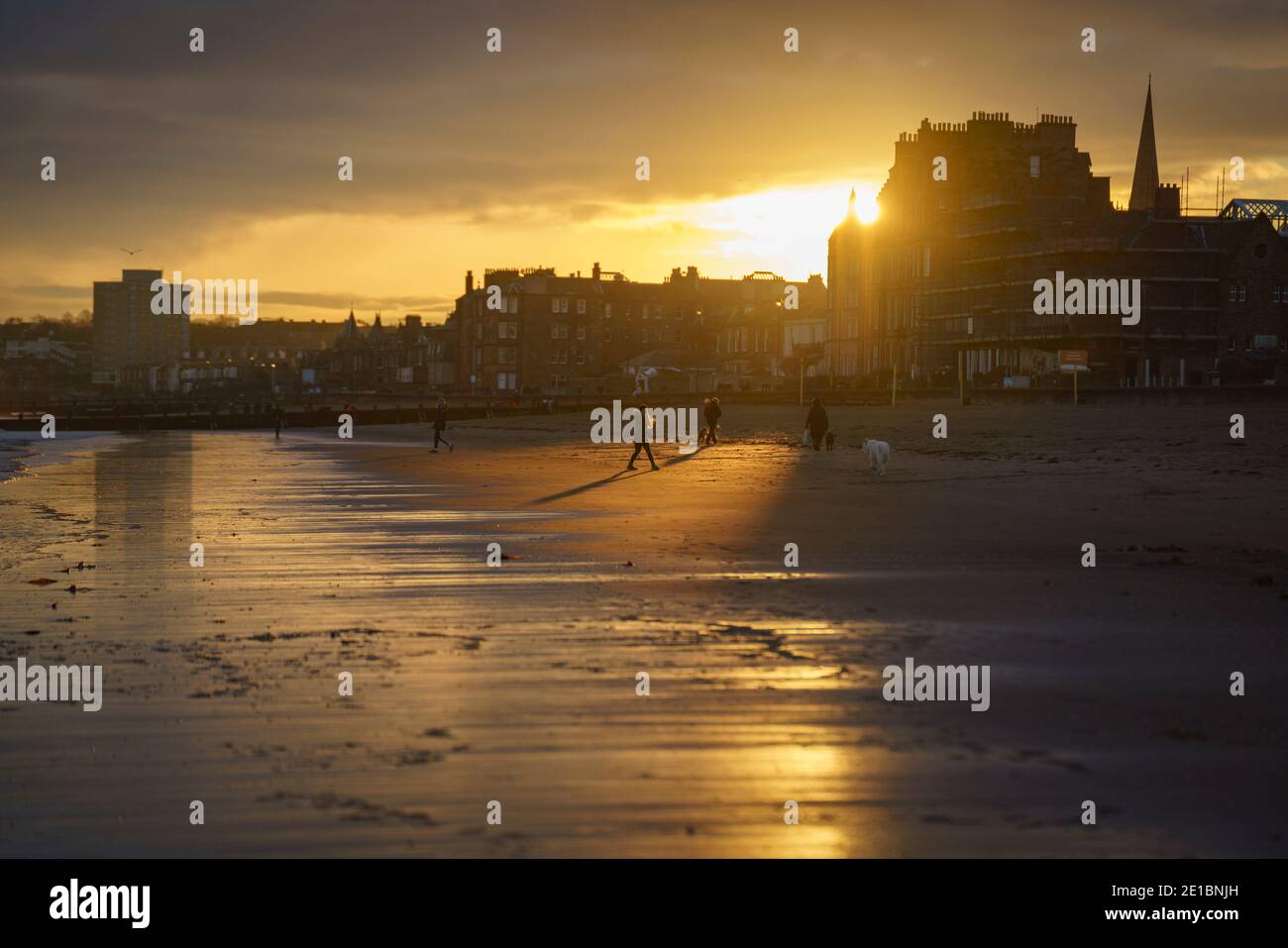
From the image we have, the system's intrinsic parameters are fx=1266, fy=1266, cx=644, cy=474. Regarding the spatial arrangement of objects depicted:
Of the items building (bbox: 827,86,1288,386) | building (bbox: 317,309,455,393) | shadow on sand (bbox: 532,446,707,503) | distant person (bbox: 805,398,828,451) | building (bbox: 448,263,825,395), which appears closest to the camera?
shadow on sand (bbox: 532,446,707,503)

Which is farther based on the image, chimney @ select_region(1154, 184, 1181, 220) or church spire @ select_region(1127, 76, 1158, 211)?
church spire @ select_region(1127, 76, 1158, 211)

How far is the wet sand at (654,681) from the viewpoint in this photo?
241 inches

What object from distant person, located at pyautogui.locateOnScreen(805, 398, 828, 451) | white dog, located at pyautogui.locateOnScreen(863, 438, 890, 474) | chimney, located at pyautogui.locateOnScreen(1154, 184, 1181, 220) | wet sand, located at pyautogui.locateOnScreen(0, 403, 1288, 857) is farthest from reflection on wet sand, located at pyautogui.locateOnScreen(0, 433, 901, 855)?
chimney, located at pyautogui.locateOnScreen(1154, 184, 1181, 220)

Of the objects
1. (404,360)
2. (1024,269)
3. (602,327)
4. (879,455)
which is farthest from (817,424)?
(404,360)

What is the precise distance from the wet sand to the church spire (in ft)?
399

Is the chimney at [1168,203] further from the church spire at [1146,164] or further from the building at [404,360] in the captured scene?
the building at [404,360]

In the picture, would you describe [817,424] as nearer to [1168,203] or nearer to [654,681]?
[654,681]

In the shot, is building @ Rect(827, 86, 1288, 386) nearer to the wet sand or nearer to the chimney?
the chimney

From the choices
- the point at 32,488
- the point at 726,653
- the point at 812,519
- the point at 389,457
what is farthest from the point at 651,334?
the point at 726,653

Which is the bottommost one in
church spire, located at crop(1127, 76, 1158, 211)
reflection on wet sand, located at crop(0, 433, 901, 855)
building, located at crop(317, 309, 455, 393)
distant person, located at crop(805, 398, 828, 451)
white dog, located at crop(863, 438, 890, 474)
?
reflection on wet sand, located at crop(0, 433, 901, 855)

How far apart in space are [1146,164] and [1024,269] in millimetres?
69622

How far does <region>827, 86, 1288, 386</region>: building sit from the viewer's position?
68.8 metres

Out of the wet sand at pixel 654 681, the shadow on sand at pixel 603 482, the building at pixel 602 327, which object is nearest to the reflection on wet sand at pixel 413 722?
the wet sand at pixel 654 681

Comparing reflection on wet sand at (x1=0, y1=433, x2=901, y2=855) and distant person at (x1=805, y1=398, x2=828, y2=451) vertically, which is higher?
distant person at (x1=805, y1=398, x2=828, y2=451)
